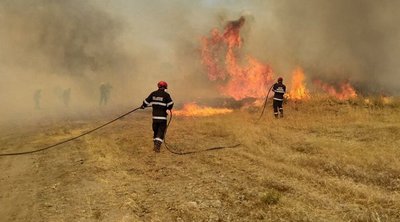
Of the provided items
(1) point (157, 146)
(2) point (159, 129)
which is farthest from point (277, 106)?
(1) point (157, 146)

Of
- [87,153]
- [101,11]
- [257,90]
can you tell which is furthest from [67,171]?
[101,11]

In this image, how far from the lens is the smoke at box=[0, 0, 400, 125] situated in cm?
2556

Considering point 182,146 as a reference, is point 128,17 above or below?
above

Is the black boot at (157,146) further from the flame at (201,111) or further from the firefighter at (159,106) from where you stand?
the flame at (201,111)

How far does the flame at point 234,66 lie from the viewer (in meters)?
25.4

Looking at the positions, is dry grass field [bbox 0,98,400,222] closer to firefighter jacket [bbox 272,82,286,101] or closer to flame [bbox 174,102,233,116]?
firefighter jacket [bbox 272,82,286,101]

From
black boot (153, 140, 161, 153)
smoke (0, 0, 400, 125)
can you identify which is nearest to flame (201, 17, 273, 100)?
smoke (0, 0, 400, 125)

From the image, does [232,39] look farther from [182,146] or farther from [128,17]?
[128,17]

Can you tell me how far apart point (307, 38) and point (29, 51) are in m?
26.9

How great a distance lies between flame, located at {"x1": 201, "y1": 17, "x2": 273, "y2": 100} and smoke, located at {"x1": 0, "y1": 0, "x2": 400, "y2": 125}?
123 centimetres

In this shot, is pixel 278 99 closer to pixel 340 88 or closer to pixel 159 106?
pixel 159 106

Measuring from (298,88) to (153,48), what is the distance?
24.6 meters

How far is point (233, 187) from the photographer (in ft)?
27.0

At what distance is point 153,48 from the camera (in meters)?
44.5
